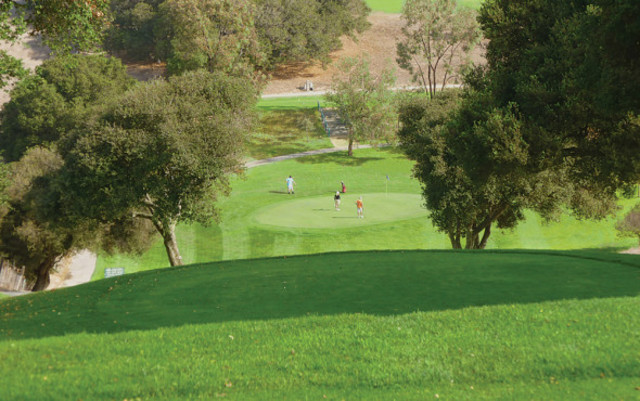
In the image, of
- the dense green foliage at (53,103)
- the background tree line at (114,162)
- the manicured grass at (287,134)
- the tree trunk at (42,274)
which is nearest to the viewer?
the background tree line at (114,162)

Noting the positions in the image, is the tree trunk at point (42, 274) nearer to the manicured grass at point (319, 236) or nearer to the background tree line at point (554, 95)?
the manicured grass at point (319, 236)

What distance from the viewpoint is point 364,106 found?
75438mm

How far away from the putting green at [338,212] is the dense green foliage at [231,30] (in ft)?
105

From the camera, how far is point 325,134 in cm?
8588

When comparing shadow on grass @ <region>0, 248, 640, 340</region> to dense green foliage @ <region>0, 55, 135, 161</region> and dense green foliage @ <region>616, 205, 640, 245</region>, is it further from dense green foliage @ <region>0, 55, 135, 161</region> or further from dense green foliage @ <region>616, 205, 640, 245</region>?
dense green foliage @ <region>0, 55, 135, 161</region>

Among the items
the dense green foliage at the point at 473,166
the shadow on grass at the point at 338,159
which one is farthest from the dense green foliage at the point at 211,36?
the dense green foliage at the point at 473,166

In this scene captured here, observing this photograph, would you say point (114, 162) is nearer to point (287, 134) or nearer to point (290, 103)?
point (287, 134)

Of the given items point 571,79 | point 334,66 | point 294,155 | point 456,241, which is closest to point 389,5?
point 334,66

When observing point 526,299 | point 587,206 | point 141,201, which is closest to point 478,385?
point 526,299

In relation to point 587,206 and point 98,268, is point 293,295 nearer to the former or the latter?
point 587,206

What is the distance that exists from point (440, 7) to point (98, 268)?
62.6 m

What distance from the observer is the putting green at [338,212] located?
42.8 m

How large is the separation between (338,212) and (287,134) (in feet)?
136

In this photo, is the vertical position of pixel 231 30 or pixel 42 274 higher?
pixel 231 30
